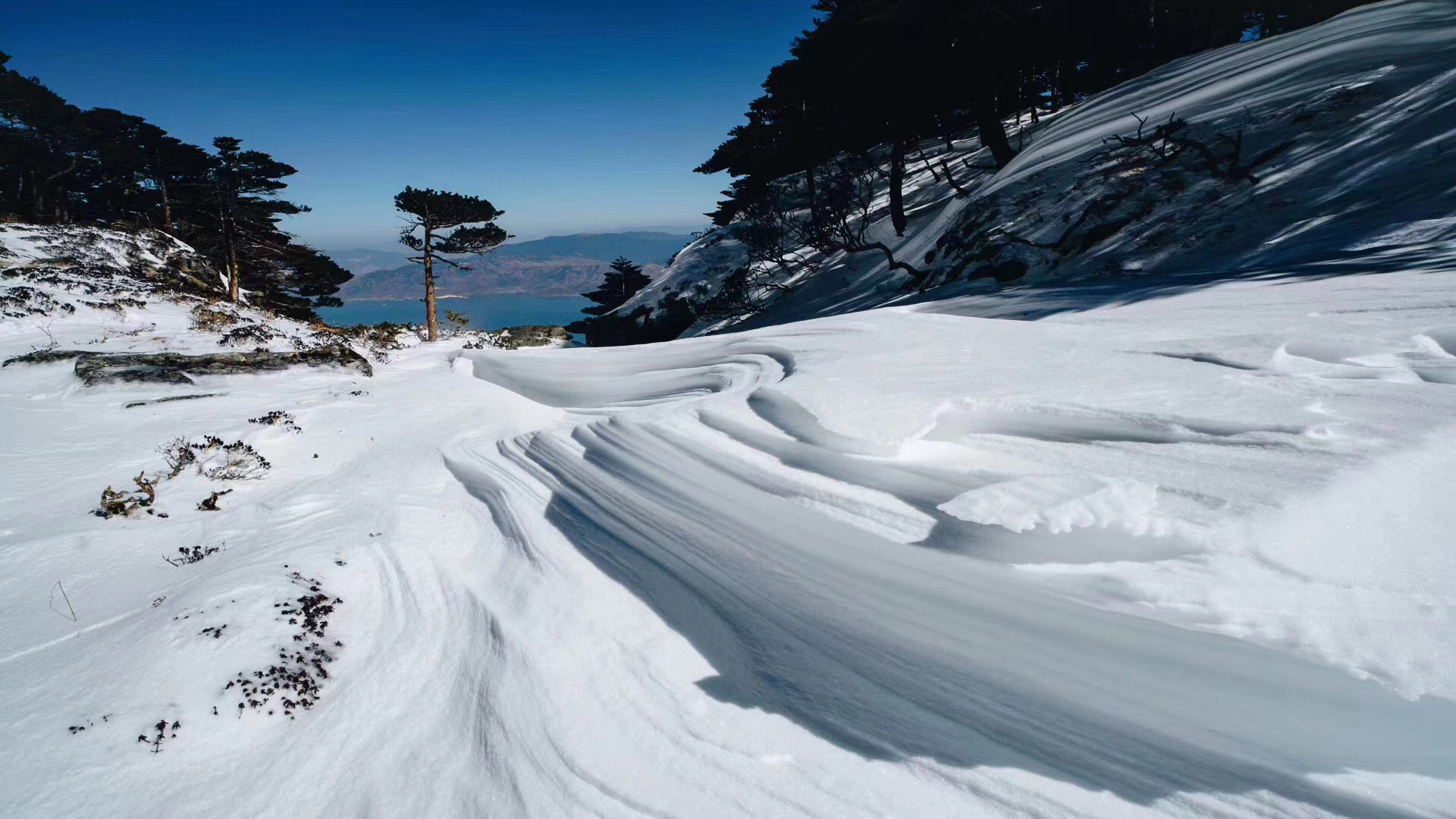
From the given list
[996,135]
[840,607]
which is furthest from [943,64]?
[840,607]

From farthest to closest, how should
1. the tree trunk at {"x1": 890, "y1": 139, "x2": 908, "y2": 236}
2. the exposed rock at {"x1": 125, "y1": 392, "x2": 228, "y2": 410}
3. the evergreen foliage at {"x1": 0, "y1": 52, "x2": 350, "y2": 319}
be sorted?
the evergreen foliage at {"x1": 0, "y1": 52, "x2": 350, "y2": 319}
the tree trunk at {"x1": 890, "y1": 139, "x2": 908, "y2": 236}
the exposed rock at {"x1": 125, "y1": 392, "x2": 228, "y2": 410}

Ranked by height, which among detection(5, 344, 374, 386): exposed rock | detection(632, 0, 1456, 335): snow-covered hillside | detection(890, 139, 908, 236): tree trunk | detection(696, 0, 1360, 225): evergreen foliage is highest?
detection(696, 0, 1360, 225): evergreen foliage

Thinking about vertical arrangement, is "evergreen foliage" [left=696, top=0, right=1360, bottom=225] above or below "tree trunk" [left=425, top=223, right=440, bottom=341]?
above

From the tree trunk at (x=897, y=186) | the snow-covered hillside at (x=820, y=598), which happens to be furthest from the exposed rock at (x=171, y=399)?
the tree trunk at (x=897, y=186)

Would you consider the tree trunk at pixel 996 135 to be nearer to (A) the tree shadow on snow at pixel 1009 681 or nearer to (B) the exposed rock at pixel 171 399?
(A) the tree shadow on snow at pixel 1009 681

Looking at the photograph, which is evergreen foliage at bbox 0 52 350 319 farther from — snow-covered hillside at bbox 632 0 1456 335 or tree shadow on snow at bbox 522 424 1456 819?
tree shadow on snow at bbox 522 424 1456 819

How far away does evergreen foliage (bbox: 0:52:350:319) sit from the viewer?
2400 cm

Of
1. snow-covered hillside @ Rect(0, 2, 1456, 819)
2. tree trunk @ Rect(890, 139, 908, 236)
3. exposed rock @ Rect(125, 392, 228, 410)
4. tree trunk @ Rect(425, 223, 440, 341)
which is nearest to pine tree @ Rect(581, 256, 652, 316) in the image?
tree trunk @ Rect(425, 223, 440, 341)

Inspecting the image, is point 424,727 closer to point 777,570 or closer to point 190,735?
point 190,735

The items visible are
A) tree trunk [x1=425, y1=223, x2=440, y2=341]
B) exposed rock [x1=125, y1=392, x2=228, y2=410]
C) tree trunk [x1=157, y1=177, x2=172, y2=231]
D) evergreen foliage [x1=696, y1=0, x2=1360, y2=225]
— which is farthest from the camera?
tree trunk [x1=157, y1=177, x2=172, y2=231]

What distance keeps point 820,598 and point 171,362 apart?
8.62 m

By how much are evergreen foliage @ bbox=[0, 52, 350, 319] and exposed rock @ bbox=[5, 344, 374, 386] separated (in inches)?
762

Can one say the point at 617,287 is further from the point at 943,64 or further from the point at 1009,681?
the point at 1009,681

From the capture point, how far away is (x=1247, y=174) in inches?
279
